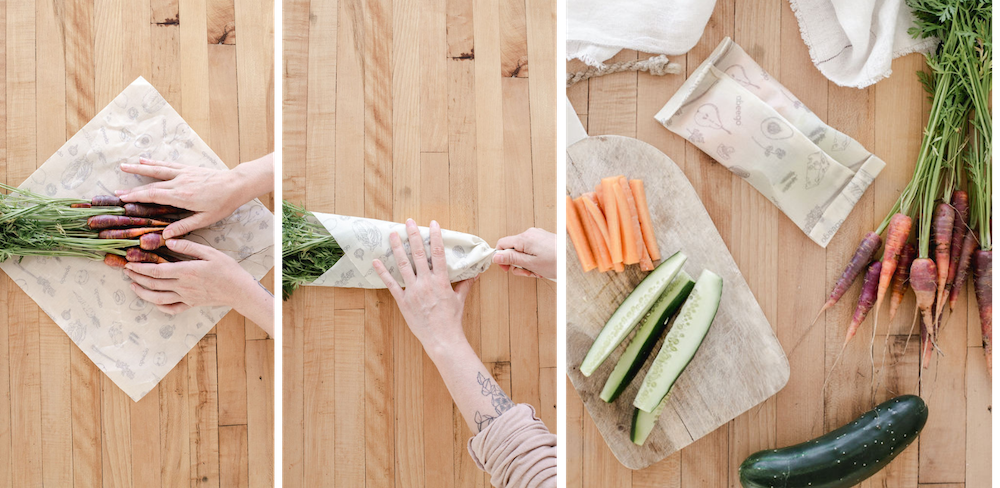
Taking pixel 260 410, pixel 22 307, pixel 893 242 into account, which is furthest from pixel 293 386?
pixel 22 307

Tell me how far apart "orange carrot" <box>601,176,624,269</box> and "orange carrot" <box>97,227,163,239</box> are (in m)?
0.70

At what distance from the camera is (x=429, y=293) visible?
0.38 m

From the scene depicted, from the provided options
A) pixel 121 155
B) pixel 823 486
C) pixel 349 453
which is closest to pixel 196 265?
pixel 121 155

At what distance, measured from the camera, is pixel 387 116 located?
380mm

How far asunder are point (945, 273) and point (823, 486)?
0.99 ft

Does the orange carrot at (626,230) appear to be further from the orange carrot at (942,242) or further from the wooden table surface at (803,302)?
the orange carrot at (942,242)

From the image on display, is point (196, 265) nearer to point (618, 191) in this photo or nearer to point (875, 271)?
point (618, 191)

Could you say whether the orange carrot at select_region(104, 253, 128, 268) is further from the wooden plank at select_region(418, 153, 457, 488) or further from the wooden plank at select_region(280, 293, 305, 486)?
the wooden plank at select_region(418, 153, 457, 488)

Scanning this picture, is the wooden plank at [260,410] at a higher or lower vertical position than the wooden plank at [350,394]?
lower

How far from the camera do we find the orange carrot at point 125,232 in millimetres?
814

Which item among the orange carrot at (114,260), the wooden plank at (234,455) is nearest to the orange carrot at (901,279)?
the wooden plank at (234,455)

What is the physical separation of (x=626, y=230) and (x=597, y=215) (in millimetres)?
40

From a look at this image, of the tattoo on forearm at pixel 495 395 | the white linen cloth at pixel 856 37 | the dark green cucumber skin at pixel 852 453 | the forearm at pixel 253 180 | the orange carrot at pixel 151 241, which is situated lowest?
the dark green cucumber skin at pixel 852 453

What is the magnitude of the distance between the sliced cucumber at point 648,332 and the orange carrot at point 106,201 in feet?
2.68
